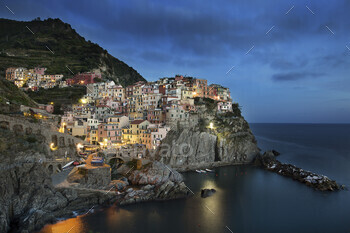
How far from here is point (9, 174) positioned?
63.0 ft

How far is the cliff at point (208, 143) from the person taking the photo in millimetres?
35844

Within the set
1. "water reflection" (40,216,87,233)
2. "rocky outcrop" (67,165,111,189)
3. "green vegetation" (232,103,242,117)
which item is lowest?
"water reflection" (40,216,87,233)

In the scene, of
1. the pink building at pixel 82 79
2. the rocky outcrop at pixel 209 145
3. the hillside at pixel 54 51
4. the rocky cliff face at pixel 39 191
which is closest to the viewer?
the rocky cliff face at pixel 39 191

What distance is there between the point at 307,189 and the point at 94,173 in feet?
83.4

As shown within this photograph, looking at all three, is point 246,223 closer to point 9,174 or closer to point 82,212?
point 82,212

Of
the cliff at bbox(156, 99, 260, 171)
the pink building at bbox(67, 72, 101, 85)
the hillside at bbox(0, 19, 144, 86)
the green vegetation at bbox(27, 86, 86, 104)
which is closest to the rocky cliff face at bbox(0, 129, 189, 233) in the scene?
the cliff at bbox(156, 99, 260, 171)

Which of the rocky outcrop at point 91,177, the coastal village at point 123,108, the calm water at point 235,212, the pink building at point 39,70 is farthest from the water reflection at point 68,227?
the pink building at point 39,70

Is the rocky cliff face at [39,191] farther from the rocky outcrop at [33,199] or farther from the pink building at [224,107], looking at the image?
the pink building at [224,107]

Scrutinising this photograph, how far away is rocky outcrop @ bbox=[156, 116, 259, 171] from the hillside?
3761 cm

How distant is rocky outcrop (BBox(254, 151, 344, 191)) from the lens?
94.4 ft

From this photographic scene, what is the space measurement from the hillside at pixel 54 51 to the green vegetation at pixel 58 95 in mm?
10534

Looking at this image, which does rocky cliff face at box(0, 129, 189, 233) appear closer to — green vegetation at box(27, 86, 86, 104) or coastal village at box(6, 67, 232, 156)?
coastal village at box(6, 67, 232, 156)

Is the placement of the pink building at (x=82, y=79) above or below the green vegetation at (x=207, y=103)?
above

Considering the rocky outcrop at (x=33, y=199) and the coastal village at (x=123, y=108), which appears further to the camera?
the coastal village at (x=123, y=108)
